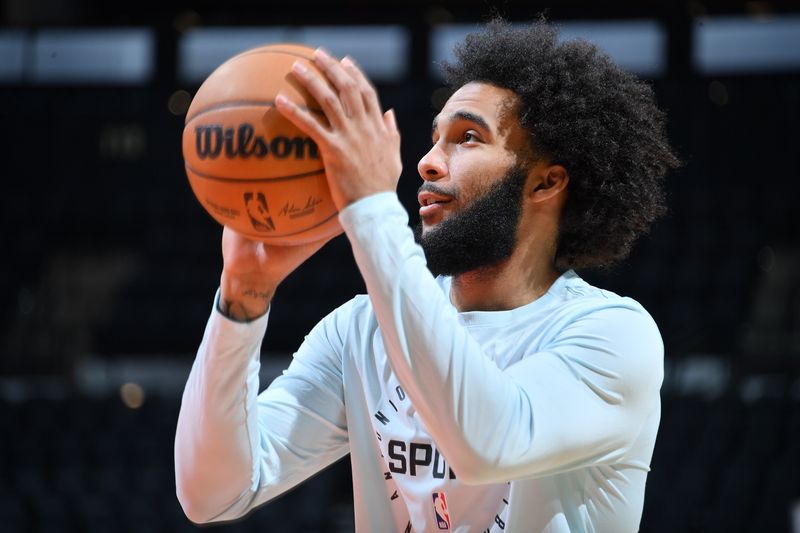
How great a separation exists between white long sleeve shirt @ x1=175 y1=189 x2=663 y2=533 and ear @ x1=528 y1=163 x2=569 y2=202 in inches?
A: 7.3

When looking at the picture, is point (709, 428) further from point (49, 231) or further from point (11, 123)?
point (11, 123)

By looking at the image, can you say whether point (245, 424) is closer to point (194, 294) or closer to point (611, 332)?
point (611, 332)

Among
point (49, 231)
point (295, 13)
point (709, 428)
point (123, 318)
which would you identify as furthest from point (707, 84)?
point (49, 231)

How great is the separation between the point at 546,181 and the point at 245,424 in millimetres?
822

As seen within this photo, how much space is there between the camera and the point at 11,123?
40.7 feet

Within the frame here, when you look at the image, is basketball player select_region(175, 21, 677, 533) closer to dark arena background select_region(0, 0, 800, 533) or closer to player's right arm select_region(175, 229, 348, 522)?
player's right arm select_region(175, 229, 348, 522)

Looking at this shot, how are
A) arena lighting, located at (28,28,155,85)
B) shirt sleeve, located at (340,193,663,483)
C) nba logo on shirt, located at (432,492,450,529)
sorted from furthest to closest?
arena lighting, located at (28,28,155,85), nba logo on shirt, located at (432,492,450,529), shirt sleeve, located at (340,193,663,483)

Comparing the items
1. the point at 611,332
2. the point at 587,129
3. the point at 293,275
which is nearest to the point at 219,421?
the point at 611,332

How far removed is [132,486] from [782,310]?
644cm

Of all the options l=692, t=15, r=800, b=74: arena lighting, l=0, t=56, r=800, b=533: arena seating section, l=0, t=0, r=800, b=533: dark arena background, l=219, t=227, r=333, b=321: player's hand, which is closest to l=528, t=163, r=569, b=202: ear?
l=219, t=227, r=333, b=321: player's hand

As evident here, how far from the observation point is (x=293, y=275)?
32.8ft

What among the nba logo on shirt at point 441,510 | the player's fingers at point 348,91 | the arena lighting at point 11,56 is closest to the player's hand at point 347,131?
the player's fingers at point 348,91

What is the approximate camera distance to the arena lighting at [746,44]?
36.6 ft

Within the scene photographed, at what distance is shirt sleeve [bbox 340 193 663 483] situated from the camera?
1568mm
